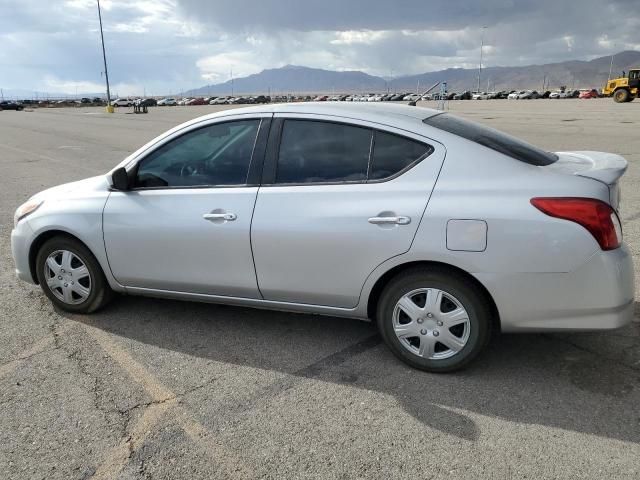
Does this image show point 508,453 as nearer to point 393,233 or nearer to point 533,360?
point 533,360

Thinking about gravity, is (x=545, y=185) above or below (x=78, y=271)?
above

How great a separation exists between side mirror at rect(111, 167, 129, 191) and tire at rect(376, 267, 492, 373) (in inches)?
80.9

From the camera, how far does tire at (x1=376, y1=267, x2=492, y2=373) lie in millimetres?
3170

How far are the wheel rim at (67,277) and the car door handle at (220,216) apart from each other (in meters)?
1.26

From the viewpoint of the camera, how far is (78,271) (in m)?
4.28

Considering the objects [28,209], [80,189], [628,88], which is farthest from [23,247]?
[628,88]

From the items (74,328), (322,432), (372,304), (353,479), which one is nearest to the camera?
(353,479)

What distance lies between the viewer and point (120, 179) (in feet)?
13.0

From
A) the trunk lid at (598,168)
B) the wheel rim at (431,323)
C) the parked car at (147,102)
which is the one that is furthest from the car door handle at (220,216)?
the parked car at (147,102)

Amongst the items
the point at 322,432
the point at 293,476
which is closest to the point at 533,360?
the point at 322,432

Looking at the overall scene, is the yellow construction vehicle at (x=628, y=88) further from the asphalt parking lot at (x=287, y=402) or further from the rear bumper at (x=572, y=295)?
the rear bumper at (x=572, y=295)

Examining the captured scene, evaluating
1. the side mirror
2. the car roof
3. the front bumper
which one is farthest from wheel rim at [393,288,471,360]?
the front bumper

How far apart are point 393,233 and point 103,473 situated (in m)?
1.97

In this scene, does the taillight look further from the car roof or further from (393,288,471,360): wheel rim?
the car roof
